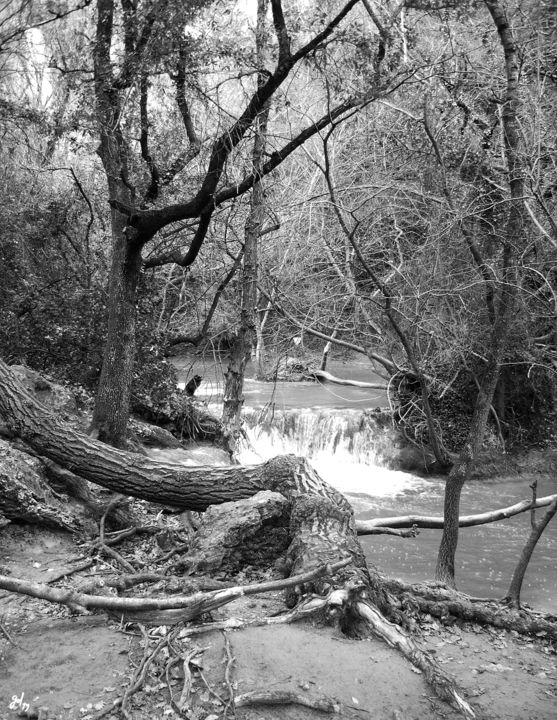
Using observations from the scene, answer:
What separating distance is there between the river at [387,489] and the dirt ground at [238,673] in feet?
13.9

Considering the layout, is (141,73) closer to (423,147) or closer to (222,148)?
(222,148)

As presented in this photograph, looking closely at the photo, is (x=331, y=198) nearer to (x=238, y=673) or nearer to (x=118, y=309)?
(x=118, y=309)

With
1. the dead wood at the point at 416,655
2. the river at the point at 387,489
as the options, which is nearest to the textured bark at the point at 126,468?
the dead wood at the point at 416,655

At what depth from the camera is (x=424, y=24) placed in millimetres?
8023

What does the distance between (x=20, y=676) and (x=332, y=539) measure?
5.82 feet

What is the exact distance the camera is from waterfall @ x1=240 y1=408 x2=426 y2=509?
12.5 metres

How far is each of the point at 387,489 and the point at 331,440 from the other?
183 centimetres

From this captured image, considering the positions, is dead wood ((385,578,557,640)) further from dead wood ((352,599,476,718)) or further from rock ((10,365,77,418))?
rock ((10,365,77,418))

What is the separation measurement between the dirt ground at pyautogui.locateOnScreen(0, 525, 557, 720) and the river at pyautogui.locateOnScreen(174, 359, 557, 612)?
4248 mm

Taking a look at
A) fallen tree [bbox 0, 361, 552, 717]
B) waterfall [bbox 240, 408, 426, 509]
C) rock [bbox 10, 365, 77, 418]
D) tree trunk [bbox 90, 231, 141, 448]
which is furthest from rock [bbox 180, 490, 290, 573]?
waterfall [bbox 240, 408, 426, 509]

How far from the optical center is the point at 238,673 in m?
2.75

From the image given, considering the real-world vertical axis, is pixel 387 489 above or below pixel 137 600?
below

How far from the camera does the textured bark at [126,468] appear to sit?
477 cm
